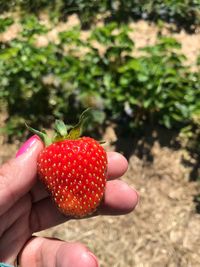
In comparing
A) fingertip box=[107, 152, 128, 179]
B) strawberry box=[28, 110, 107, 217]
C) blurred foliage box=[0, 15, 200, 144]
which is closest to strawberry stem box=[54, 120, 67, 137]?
strawberry box=[28, 110, 107, 217]

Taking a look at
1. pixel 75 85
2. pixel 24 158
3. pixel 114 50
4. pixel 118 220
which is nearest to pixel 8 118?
pixel 75 85

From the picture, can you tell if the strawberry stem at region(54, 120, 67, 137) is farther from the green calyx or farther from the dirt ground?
the dirt ground

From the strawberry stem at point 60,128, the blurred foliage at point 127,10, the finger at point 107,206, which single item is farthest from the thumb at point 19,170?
the blurred foliage at point 127,10

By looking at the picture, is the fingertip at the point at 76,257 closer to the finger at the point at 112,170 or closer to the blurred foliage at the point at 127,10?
the finger at the point at 112,170

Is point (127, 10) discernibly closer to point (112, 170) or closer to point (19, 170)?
point (112, 170)

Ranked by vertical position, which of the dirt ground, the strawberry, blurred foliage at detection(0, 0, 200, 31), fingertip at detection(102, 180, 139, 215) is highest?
the strawberry

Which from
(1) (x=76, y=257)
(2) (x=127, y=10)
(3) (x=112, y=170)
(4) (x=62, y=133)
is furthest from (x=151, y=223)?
(2) (x=127, y=10)

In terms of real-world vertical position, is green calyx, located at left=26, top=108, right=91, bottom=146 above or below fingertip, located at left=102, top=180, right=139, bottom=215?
above

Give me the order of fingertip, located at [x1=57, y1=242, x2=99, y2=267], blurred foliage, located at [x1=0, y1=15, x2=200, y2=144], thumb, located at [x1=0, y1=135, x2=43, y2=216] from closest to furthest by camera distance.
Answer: fingertip, located at [x1=57, y1=242, x2=99, y2=267] → thumb, located at [x1=0, y1=135, x2=43, y2=216] → blurred foliage, located at [x1=0, y1=15, x2=200, y2=144]
